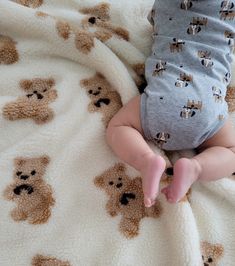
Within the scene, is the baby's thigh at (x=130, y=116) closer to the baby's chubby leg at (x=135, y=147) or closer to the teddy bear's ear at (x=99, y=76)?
the baby's chubby leg at (x=135, y=147)

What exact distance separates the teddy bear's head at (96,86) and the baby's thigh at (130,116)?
111mm

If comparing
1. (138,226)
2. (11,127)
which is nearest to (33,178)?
(11,127)

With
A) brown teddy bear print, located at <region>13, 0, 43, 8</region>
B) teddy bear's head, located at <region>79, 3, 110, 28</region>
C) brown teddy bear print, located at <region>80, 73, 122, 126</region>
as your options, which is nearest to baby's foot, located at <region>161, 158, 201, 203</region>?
brown teddy bear print, located at <region>80, 73, 122, 126</region>

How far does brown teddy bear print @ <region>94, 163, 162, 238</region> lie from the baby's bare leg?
3.1 inches

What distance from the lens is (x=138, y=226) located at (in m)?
1.00

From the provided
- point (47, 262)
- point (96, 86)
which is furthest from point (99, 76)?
point (47, 262)

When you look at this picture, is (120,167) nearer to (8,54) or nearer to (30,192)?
(30,192)

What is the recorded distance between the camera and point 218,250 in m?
0.98

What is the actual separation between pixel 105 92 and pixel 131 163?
0.86 ft

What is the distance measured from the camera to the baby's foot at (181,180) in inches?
36.4

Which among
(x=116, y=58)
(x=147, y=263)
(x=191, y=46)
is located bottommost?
(x=147, y=263)

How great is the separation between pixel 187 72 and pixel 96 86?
27 cm

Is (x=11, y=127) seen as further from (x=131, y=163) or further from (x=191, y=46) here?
(x=191, y=46)

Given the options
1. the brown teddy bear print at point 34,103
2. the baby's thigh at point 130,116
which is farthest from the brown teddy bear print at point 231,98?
the brown teddy bear print at point 34,103
